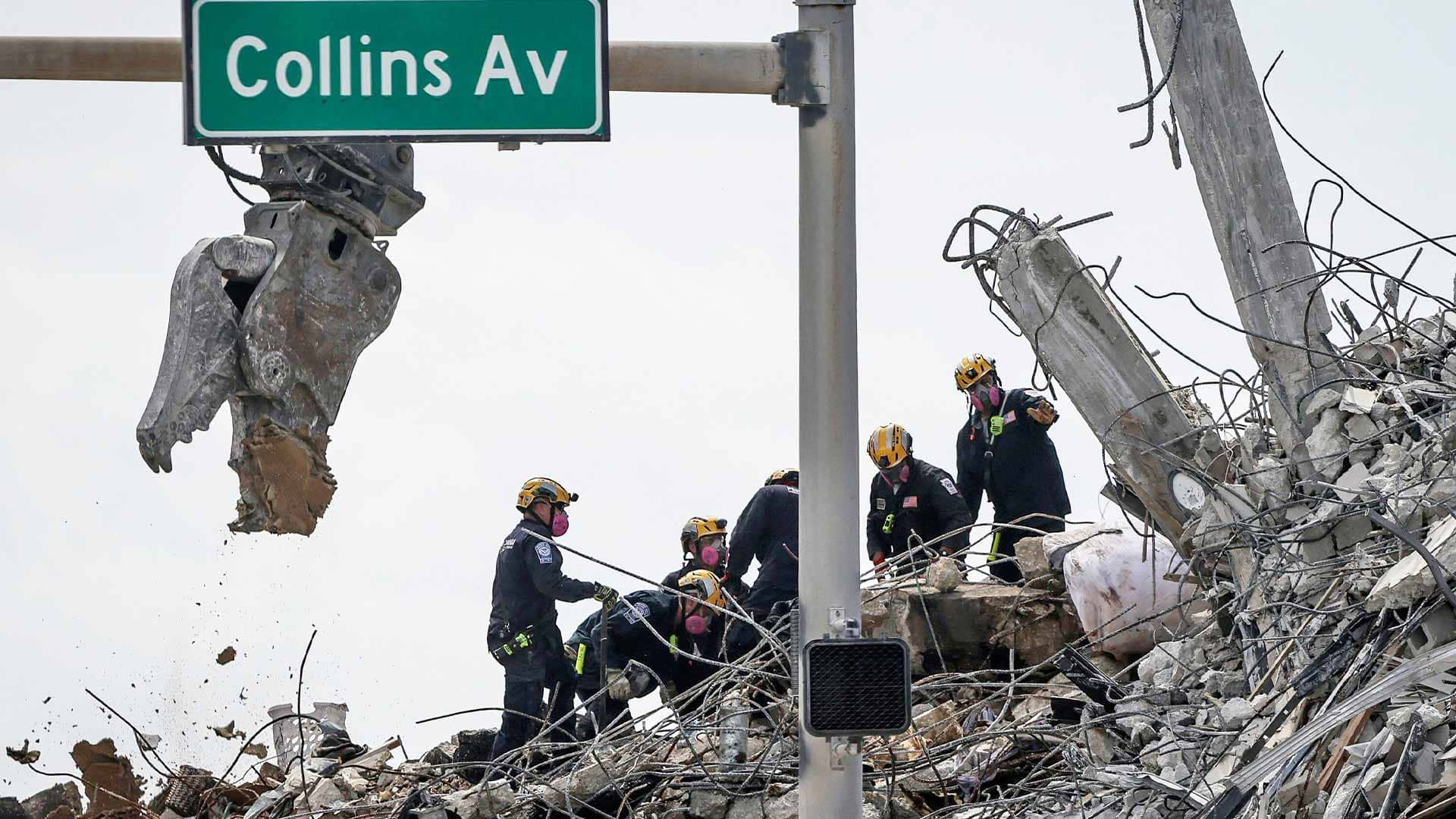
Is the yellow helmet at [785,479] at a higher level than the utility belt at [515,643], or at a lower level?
higher

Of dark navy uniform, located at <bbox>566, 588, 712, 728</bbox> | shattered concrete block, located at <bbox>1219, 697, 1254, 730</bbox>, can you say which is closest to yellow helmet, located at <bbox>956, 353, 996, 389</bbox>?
dark navy uniform, located at <bbox>566, 588, 712, 728</bbox>

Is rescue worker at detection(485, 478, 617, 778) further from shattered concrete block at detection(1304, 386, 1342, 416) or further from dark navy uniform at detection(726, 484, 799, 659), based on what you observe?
shattered concrete block at detection(1304, 386, 1342, 416)

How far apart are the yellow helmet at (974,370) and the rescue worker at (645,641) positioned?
233 cm

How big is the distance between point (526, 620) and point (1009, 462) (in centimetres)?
355

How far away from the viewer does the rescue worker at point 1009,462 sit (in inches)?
441

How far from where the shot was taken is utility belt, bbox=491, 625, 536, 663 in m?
11.1

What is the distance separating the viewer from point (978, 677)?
10070 millimetres

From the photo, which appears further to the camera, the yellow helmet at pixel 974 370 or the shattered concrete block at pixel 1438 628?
the yellow helmet at pixel 974 370

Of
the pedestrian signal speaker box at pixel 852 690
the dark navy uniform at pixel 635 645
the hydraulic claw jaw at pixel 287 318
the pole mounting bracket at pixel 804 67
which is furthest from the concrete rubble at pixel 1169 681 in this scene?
the hydraulic claw jaw at pixel 287 318

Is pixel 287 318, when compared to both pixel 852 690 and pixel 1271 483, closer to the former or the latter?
pixel 852 690

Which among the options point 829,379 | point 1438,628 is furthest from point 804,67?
point 1438,628

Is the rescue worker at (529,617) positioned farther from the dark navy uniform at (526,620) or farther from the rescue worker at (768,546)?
the rescue worker at (768,546)

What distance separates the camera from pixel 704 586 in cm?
1128

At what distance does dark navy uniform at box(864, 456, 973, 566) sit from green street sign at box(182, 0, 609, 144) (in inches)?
264
